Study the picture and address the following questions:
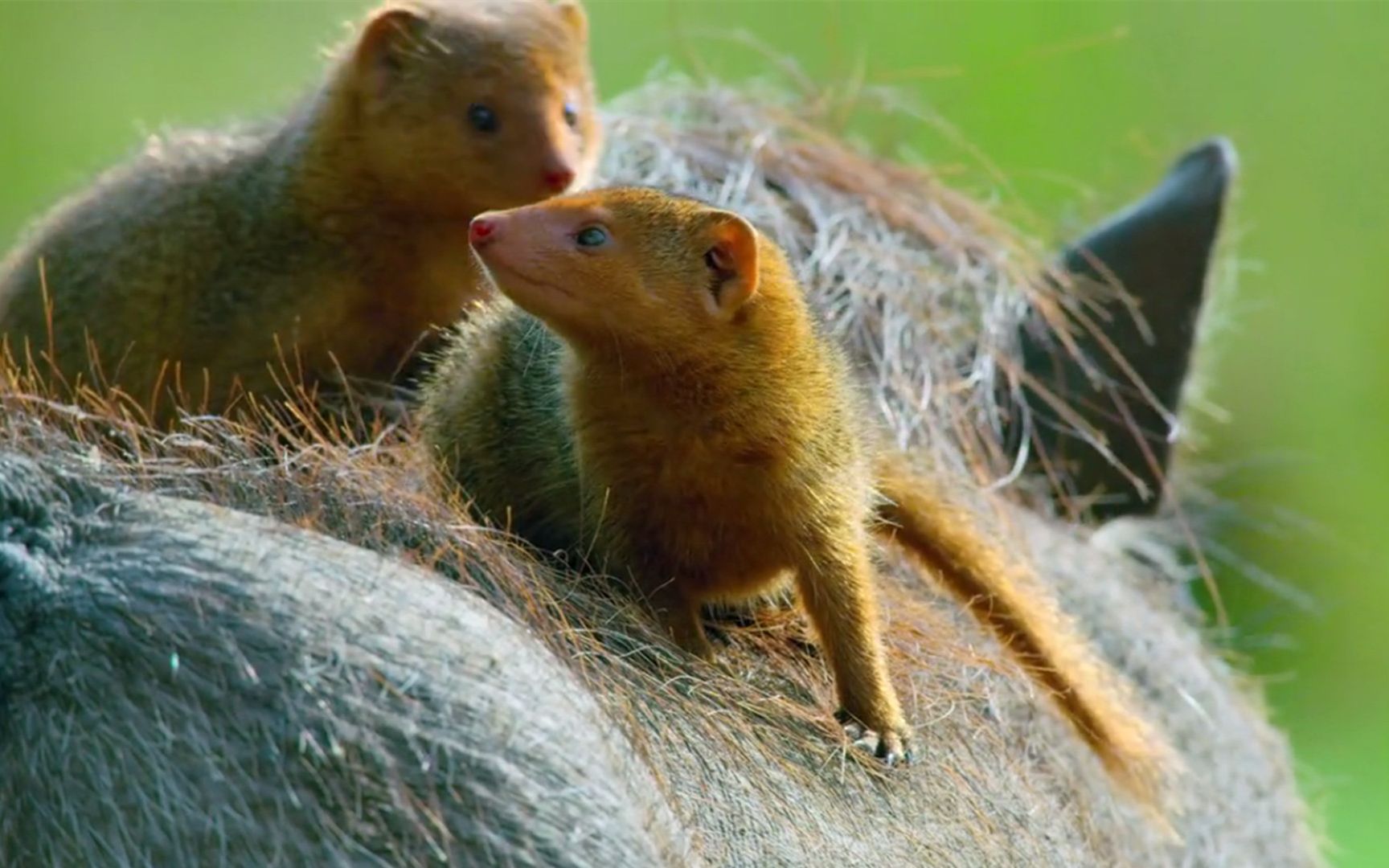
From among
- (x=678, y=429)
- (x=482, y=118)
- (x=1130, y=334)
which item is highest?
(x=482, y=118)

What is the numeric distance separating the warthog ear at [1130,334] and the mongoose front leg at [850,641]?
2105 millimetres

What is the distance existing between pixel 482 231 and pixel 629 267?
9.0 inches

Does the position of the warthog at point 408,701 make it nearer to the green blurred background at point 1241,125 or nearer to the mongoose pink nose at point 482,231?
the mongoose pink nose at point 482,231

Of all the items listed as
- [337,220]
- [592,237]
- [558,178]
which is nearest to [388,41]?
[337,220]

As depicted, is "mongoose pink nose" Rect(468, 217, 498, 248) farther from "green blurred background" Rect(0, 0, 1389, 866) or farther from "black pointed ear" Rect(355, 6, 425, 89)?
"green blurred background" Rect(0, 0, 1389, 866)

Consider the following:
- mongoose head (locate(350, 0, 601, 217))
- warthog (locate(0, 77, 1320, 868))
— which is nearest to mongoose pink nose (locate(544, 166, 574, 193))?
mongoose head (locate(350, 0, 601, 217))

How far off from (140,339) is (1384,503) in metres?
9.59

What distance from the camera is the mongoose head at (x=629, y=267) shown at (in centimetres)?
300

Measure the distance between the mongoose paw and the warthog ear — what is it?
215cm

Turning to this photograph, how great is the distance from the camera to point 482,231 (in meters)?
2.99

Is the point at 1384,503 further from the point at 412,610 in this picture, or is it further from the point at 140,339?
the point at 412,610

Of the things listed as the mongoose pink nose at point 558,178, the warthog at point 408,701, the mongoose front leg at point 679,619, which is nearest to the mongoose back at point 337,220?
the mongoose pink nose at point 558,178

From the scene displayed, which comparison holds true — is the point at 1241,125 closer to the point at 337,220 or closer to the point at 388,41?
the point at 388,41

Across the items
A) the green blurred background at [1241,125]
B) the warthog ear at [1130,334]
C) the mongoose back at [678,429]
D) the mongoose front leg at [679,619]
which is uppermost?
the mongoose back at [678,429]
